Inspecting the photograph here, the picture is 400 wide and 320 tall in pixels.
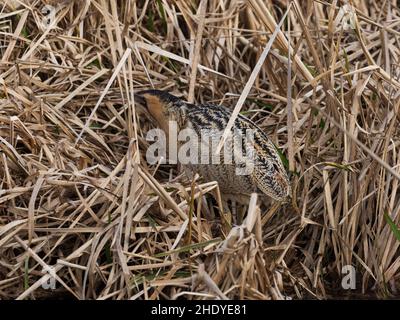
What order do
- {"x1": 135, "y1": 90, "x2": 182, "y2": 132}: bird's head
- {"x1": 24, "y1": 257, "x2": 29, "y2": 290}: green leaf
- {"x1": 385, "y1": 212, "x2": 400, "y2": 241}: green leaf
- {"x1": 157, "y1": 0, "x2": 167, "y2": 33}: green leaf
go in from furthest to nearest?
1. {"x1": 157, "y1": 0, "x2": 167, "y2": 33}: green leaf
2. {"x1": 135, "y1": 90, "x2": 182, "y2": 132}: bird's head
3. {"x1": 385, "y1": 212, "x2": 400, "y2": 241}: green leaf
4. {"x1": 24, "y1": 257, "x2": 29, "y2": 290}: green leaf

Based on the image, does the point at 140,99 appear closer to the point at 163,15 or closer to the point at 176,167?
the point at 176,167

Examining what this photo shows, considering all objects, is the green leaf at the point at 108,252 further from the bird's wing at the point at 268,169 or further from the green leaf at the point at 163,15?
the green leaf at the point at 163,15

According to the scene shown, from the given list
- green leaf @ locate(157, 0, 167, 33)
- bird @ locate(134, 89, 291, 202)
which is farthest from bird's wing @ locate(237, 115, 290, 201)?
green leaf @ locate(157, 0, 167, 33)

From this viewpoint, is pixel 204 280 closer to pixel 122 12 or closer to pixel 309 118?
pixel 309 118

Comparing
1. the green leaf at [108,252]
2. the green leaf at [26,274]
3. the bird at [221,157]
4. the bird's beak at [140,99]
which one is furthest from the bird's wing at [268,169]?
the green leaf at [26,274]

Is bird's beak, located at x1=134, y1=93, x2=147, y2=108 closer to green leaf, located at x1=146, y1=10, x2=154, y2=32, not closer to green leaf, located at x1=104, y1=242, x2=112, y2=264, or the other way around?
green leaf, located at x1=146, y1=10, x2=154, y2=32

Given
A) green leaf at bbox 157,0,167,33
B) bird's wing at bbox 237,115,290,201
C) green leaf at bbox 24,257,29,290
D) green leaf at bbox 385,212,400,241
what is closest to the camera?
green leaf at bbox 24,257,29,290
